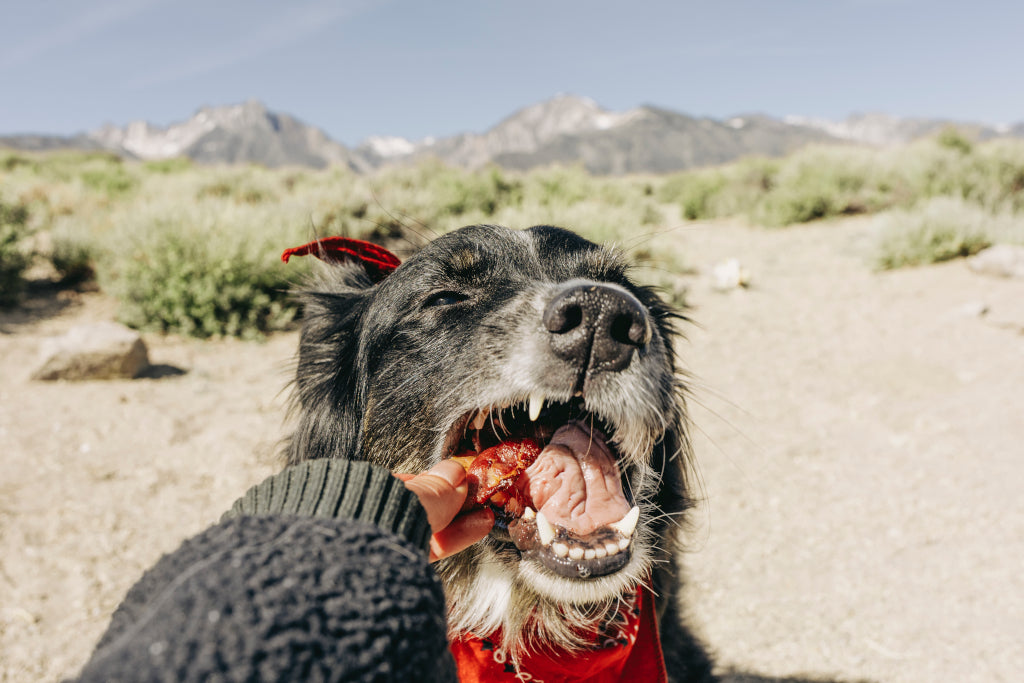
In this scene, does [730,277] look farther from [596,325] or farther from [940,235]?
[596,325]

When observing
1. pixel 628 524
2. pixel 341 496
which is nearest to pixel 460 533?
pixel 628 524

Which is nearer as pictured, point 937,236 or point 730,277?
point 937,236

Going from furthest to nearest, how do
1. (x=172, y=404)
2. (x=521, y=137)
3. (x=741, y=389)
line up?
(x=521, y=137) → (x=741, y=389) → (x=172, y=404)

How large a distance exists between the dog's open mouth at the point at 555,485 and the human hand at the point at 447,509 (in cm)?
9

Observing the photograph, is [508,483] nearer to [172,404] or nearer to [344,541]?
[344,541]

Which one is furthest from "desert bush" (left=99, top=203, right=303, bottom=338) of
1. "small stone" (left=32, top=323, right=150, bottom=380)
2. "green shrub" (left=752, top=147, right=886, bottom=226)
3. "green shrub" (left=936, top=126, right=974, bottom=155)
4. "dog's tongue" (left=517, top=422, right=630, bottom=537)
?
"green shrub" (left=936, top=126, right=974, bottom=155)

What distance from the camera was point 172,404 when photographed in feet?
16.4

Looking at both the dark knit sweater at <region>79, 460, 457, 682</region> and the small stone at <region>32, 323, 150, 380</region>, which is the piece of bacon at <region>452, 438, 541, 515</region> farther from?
the small stone at <region>32, 323, 150, 380</region>

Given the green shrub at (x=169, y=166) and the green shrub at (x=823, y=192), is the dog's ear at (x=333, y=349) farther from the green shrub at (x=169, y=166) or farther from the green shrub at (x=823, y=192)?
the green shrub at (x=169, y=166)

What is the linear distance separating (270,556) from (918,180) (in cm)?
1516

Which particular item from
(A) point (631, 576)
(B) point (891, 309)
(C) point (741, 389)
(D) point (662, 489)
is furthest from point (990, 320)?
(A) point (631, 576)

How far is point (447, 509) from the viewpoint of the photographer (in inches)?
49.5

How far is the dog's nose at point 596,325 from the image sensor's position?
1.49m

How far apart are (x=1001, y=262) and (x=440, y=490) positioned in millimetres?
9148
